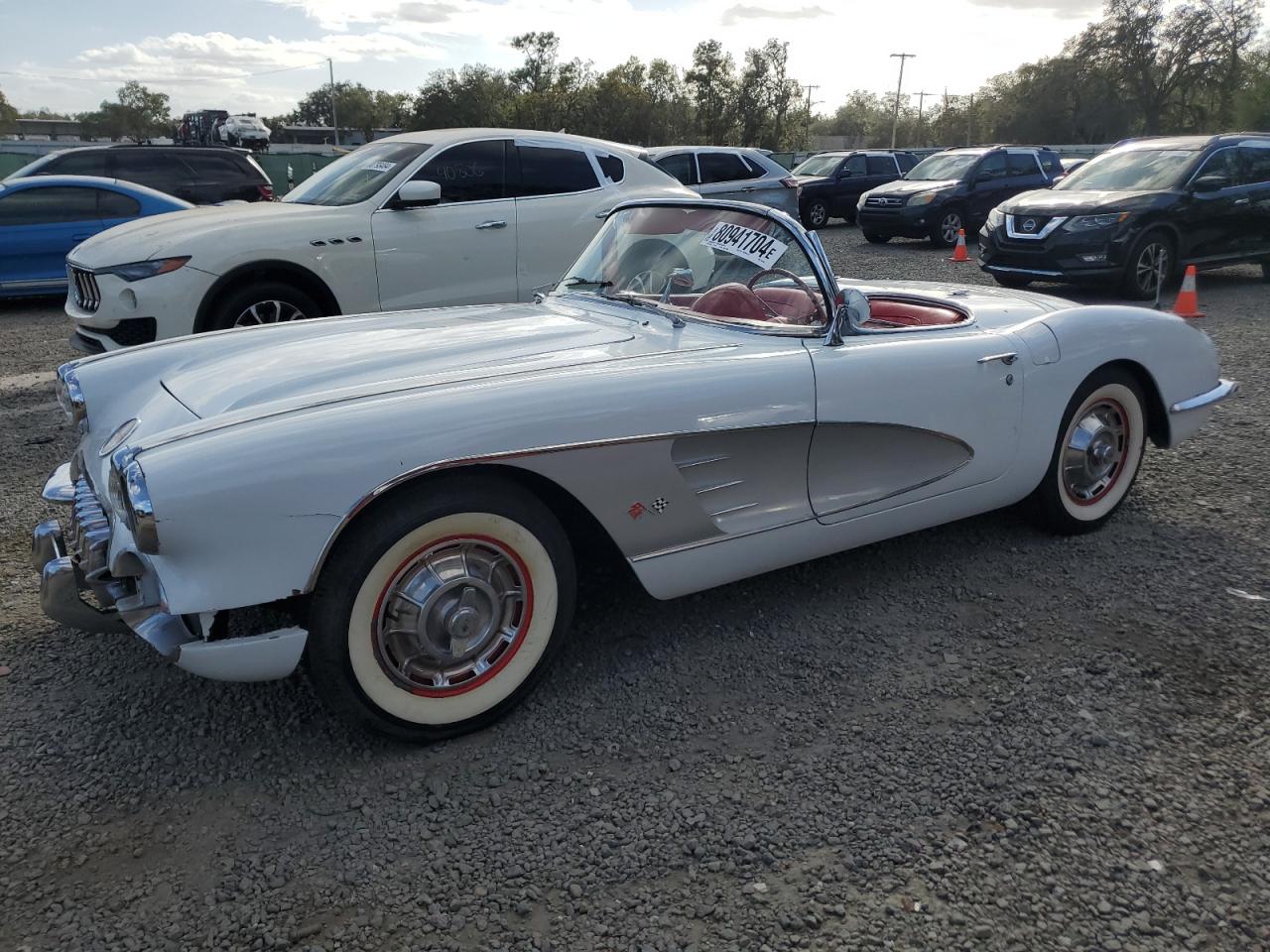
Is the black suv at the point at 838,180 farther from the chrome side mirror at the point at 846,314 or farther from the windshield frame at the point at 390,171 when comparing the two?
the chrome side mirror at the point at 846,314

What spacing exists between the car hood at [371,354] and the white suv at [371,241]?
2701mm

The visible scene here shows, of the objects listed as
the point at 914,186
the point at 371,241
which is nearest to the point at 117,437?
the point at 371,241

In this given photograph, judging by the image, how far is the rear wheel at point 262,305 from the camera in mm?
5945

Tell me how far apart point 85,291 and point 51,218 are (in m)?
4.32

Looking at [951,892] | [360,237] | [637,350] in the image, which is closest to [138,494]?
[637,350]

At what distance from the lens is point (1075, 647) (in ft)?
10.2

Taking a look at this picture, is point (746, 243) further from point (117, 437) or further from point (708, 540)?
point (117, 437)

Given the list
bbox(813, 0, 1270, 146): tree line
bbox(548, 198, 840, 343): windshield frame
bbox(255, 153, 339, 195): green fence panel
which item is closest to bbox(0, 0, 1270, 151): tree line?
bbox(813, 0, 1270, 146): tree line

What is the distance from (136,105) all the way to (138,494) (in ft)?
358

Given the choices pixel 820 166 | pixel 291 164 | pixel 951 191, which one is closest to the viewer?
pixel 951 191

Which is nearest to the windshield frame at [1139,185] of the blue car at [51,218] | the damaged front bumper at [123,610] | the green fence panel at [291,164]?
the blue car at [51,218]

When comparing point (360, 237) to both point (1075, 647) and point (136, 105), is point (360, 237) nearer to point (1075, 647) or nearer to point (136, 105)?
point (1075, 647)

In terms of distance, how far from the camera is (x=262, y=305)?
6.09 meters

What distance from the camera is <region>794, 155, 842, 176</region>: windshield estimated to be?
19047 millimetres
